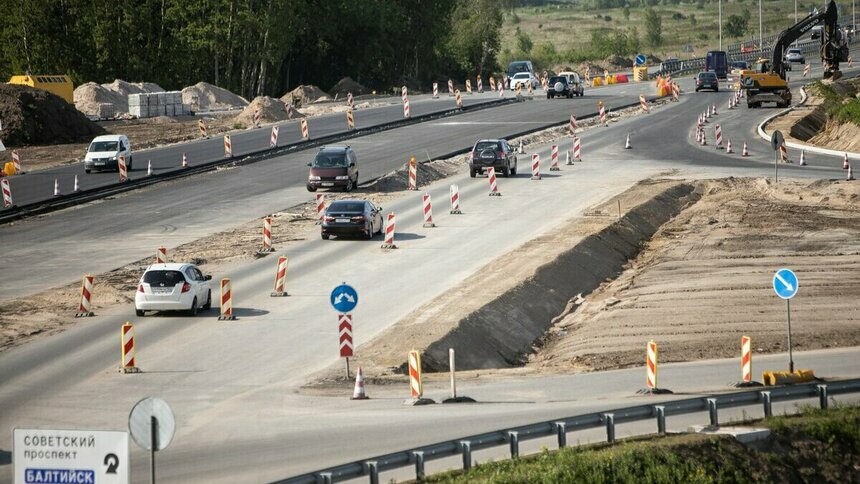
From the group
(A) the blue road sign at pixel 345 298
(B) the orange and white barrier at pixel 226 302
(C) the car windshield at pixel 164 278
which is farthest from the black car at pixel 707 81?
(A) the blue road sign at pixel 345 298

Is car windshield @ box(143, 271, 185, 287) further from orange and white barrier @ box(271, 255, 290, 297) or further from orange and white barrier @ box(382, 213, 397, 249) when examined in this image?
orange and white barrier @ box(382, 213, 397, 249)

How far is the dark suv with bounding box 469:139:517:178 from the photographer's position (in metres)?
60.2

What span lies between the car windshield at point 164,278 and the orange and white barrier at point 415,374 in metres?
10.8

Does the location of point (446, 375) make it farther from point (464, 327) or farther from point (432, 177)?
point (432, 177)

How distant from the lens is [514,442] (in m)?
19.3

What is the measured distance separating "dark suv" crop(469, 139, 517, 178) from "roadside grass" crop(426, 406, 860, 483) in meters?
38.0

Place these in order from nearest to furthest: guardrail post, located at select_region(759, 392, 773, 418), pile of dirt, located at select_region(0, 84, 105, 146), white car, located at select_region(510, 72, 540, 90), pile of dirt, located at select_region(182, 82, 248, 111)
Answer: guardrail post, located at select_region(759, 392, 773, 418)
pile of dirt, located at select_region(0, 84, 105, 146)
pile of dirt, located at select_region(182, 82, 248, 111)
white car, located at select_region(510, 72, 540, 90)

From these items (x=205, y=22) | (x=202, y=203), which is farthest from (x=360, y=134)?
(x=205, y=22)

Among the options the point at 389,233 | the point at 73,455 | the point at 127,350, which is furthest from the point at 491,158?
the point at 73,455

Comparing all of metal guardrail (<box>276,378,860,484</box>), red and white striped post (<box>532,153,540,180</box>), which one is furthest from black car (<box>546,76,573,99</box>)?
metal guardrail (<box>276,378,860,484</box>)

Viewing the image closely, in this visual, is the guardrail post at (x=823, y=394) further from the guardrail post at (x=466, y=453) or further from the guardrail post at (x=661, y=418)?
the guardrail post at (x=466, y=453)

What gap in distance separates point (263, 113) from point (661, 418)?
2710 inches

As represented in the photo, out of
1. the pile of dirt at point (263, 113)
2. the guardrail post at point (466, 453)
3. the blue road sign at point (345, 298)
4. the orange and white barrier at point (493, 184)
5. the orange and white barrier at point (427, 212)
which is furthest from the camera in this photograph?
the pile of dirt at point (263, 113)

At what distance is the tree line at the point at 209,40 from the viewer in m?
104
